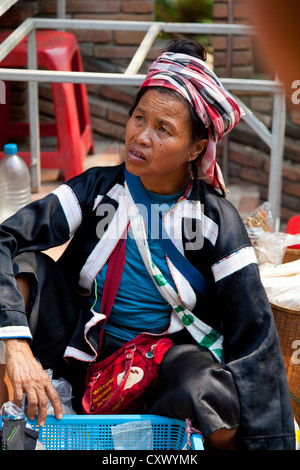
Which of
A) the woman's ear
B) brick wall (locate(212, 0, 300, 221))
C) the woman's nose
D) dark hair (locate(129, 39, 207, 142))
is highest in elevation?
dark hair (locate(129, 39, 207, 142))

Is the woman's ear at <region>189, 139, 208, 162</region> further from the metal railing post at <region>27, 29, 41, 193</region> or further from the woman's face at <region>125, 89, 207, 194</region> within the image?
the metal railing post at <region>27, 29, 41, 193</region>

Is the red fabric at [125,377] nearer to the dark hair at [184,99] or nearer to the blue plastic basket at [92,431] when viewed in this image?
the blue plastic basket at [92,431]

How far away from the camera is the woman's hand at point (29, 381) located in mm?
1830

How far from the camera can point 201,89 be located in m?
2.03

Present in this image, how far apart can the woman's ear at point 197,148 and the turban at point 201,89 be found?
15 mm

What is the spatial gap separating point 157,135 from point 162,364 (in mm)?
725

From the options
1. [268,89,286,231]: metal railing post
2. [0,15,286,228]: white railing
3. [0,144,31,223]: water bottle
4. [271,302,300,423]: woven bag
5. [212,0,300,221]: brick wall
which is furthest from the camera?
[212,0,300,221]: brick wall

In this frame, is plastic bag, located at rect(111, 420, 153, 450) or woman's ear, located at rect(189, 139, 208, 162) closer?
plastic bag, located at rect(111, 420, 153, 450)

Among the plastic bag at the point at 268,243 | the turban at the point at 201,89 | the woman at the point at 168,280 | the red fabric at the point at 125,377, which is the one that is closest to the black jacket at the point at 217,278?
the woman at the point at 168,280

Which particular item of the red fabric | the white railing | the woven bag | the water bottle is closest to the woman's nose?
the white railing

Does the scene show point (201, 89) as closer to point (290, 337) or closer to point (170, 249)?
point (170, 249)

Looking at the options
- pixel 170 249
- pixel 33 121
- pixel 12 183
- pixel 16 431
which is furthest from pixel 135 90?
pixel 16 431

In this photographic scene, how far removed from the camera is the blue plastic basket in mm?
1892

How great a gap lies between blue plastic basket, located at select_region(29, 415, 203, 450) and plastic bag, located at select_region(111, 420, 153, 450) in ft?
0.05
